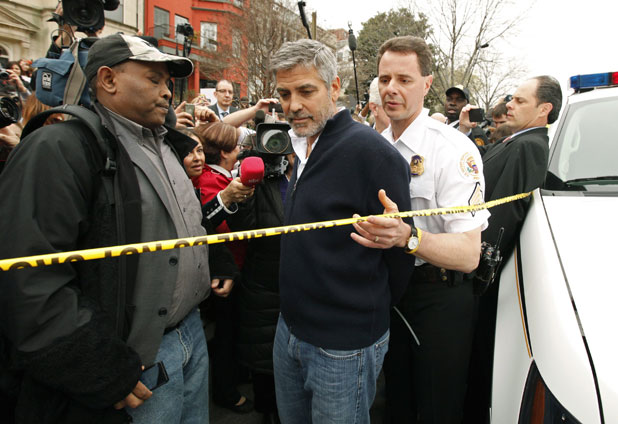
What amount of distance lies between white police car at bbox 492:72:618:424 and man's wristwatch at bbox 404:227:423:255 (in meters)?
0.48

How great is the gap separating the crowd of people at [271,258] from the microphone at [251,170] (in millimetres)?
125

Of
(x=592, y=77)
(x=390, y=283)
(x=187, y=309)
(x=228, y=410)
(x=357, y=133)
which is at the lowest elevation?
(x=228, y=410)

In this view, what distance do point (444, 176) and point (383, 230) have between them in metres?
0.67

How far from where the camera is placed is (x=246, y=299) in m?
2.42

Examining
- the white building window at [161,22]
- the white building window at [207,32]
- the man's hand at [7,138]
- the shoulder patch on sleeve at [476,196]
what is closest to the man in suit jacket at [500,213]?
the shoulder patch on sleeve at [476,196]

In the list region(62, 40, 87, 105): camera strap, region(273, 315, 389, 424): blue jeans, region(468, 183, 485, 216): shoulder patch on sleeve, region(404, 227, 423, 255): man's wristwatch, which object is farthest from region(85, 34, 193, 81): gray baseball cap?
region(468, 183, 485, 216): shoulder patch on sleeve

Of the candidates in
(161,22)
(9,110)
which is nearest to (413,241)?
(9,110)

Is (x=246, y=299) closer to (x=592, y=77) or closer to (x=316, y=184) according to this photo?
(x=316, y=184)

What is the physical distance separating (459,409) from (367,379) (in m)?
0.70

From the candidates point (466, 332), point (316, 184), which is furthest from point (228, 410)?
point (316, 184)

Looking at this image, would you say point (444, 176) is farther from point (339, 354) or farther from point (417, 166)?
point (339, 354)

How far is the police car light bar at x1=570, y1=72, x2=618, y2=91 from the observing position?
101 inches

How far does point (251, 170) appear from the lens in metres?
1.88

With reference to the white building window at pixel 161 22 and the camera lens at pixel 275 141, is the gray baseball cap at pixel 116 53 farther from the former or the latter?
the white building window at pixel 161 22
